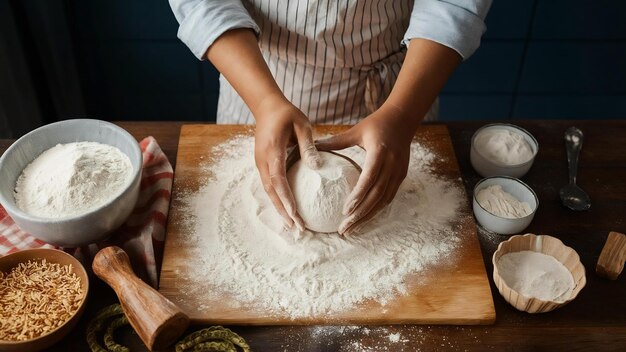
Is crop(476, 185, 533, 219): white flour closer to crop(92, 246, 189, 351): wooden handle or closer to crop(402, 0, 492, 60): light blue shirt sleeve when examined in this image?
crop(402, 0, 492, 60): light blue shirt sleeve

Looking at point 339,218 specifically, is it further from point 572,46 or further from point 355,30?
point 572,46

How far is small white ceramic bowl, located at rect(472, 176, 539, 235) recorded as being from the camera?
109cm

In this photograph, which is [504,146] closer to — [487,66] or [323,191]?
[323,191]

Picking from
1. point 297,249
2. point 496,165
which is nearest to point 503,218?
point 496,165

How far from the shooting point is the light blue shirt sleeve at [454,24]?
1.18 meters

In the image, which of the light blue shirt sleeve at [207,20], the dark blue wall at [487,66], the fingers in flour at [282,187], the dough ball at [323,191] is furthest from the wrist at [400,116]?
the dark blue wall at [487,66]

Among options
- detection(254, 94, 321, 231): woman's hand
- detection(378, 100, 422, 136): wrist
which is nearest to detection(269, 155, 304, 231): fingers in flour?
detection(254, 94, 321, 231): woman's hand

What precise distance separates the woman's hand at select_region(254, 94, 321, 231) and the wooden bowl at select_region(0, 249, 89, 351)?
35cm

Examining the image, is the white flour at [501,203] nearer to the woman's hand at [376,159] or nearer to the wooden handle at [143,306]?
the woman's hand at [376,159]

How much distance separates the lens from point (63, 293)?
3.02ft

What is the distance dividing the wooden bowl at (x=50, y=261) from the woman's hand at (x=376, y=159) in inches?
18.1

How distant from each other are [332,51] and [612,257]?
71 cm

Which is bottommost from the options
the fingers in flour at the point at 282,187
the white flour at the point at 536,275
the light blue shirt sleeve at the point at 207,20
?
the white flour at the point at 536,275

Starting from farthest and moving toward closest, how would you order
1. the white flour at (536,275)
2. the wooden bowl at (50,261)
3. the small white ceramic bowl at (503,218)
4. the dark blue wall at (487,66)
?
1. the dark blue wall at (487,66)
2. the small white ceramic bowl at (503,218)
3. the white flour at (536,275)
4. the wooden bowl at (50,261)
